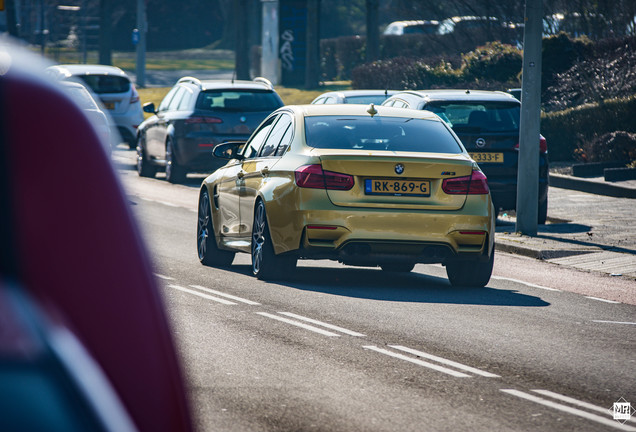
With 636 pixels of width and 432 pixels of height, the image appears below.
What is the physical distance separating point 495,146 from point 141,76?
1279 inches

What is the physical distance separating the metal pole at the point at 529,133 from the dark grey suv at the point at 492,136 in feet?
3.32

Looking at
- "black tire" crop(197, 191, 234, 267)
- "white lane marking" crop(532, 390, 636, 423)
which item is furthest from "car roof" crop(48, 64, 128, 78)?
"white lane marking" crop(532, 390, 636, 423)

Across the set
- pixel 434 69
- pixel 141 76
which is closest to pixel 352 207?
pixel 434 69

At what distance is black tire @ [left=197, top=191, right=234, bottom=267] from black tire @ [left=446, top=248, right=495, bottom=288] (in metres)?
2.49

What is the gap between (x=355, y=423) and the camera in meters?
5.38

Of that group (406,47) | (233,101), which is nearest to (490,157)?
(233,101)

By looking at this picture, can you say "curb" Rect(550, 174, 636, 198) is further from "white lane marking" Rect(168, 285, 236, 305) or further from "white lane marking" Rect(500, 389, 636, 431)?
"white lane marking" Rect(500, 389, 636, 431)

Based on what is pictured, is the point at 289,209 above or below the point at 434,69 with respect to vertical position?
below

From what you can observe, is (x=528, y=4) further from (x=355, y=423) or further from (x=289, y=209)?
(x=355, y=423)

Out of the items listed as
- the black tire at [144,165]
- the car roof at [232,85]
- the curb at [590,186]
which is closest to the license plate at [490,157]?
the curb at [590,186]

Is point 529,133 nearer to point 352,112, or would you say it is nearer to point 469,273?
point 352,112

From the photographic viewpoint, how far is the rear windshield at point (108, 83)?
89.1ft

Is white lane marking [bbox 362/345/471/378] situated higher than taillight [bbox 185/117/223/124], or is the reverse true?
taillight [bbox 185/117/223/124]

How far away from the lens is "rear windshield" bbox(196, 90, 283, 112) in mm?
21141
